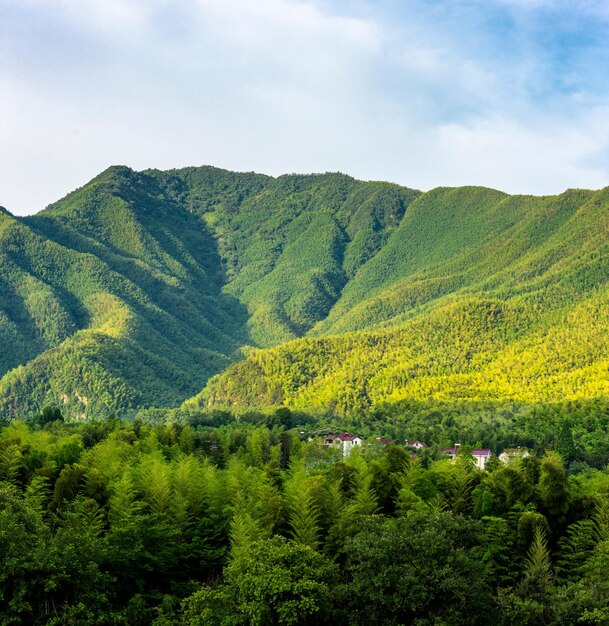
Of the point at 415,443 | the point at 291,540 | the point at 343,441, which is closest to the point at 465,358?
the point at 415,443

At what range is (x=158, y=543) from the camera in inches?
2140

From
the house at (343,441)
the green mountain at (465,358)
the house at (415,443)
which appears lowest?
the house at (415,443)

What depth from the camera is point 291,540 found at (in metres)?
53.7

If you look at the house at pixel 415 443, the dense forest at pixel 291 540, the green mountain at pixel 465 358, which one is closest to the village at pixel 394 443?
the house at pixel 415 443

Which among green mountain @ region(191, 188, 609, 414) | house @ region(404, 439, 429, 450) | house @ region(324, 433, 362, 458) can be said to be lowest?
house @ region(404, 439, 429, 450)

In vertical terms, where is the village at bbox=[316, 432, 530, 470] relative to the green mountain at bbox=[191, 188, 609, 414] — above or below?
below

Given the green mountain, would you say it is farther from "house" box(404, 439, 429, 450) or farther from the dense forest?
the dense forest

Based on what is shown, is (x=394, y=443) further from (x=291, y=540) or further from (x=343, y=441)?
(x=291, y=540)

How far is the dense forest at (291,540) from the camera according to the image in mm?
45500

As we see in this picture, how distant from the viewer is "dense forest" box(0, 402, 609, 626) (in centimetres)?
4550

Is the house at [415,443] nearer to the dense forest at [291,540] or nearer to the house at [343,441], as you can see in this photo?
the house at [343,441]

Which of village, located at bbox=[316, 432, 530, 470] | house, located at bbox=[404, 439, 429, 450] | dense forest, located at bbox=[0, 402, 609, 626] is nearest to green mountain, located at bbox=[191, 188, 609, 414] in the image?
house, located at bbox=[404, 439, 429, 450]

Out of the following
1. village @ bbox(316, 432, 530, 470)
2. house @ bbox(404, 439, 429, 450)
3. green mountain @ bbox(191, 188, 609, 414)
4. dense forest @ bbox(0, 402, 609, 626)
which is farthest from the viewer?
green mountain @ bbox(191, 188, 609, 414)

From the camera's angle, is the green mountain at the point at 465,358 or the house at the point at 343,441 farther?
the green mountain at the point at 465,358
